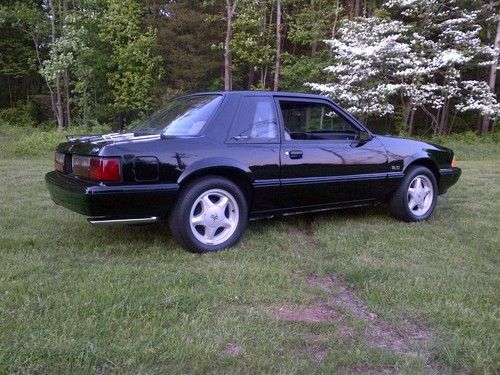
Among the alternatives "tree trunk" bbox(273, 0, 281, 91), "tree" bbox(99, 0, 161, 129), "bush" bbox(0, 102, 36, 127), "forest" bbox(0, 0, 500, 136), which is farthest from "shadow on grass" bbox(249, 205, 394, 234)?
"bush" bbox(0, 102, 36, 127)

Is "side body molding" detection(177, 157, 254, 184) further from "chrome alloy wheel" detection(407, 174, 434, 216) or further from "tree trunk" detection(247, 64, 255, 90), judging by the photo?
"tree trunk" detection(247, 64, 255, 90)

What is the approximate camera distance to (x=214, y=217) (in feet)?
13.8

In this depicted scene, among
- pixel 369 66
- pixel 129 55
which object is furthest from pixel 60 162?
pixel 129 55

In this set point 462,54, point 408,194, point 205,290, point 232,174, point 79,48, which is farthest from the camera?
point 79,48

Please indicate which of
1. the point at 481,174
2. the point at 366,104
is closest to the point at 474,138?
the point at 366,104

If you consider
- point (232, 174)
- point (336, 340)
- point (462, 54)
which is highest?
point (462, 54)

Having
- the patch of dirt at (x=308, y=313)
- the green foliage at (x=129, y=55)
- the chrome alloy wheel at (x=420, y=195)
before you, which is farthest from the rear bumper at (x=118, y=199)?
the green foliage at (x=129, y=55)

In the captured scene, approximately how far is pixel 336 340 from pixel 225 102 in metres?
2.53

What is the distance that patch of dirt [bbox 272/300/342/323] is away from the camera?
9.62 feet

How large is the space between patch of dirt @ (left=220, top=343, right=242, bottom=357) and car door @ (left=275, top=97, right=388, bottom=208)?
224cm

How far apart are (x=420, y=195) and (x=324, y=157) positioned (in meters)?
1.52

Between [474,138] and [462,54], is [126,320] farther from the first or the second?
[474,138]

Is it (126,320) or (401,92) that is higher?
(401,92)

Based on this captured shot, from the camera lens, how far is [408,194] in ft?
18.2
